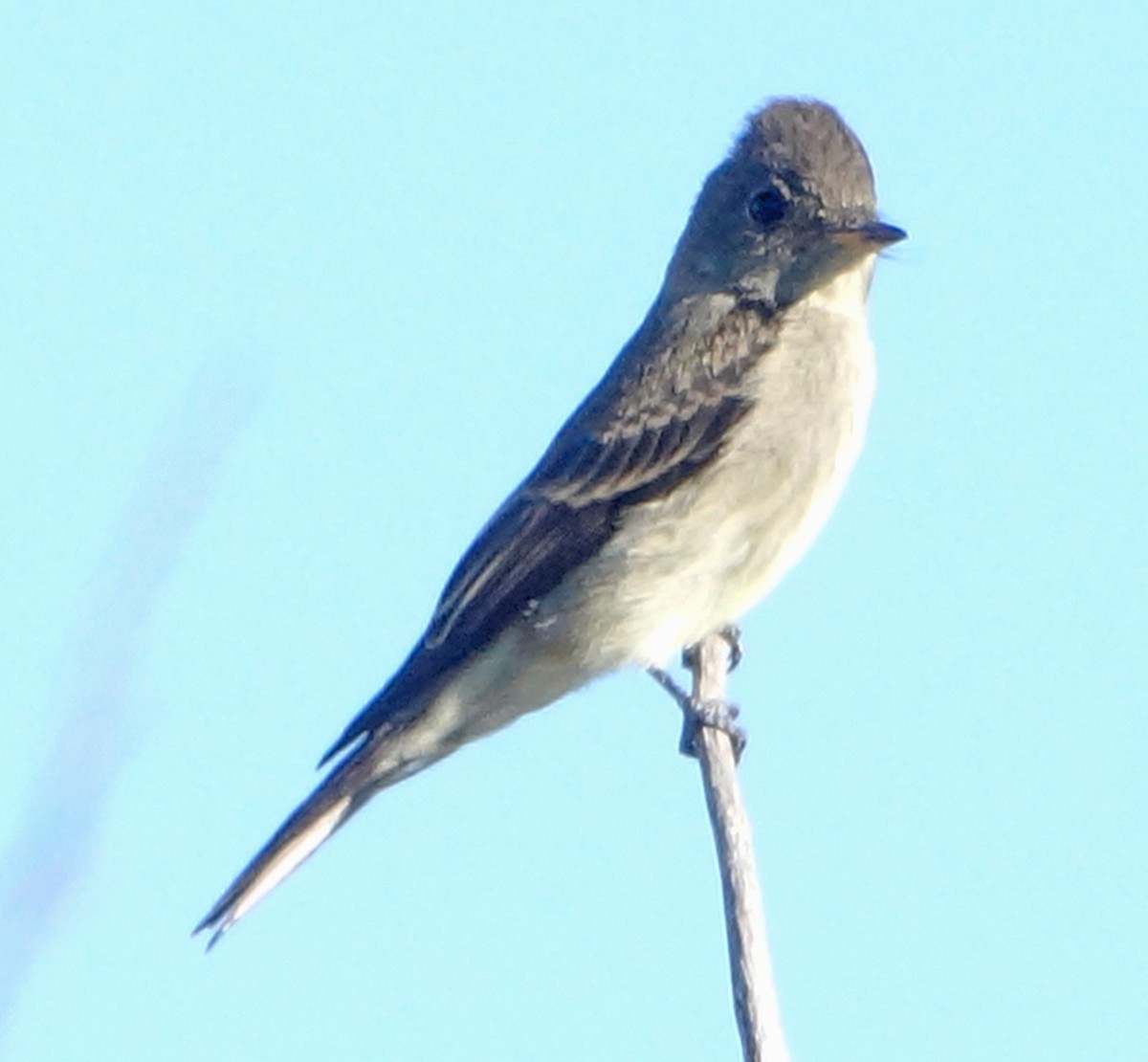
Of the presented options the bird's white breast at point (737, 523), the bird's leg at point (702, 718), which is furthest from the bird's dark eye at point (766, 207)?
the bird's leg at point (702, 718)

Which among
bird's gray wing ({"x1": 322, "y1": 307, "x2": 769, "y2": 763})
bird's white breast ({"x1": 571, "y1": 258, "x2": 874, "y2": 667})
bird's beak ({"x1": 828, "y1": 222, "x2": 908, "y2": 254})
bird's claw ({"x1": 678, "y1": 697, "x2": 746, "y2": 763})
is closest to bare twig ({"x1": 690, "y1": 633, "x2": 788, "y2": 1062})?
bird's claw ({"x1": 678, "y1": 697, "x2": 746, "y2": 763})

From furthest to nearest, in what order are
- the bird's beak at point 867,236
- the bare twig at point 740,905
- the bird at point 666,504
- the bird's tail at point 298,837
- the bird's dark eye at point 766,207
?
the bird's dark eye at point 766,207 < the bird's beak at point 867,236 < the bird at point 666,504 < the bird's tail at point 298,837 < the bare twig at point 740,905

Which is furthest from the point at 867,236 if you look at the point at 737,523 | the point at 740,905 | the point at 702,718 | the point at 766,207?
the point at 740,905

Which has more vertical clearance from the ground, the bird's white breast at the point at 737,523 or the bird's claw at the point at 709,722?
the bird's white breast at the point at 737,523

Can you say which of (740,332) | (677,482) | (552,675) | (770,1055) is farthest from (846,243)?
Answer: (770,1055)

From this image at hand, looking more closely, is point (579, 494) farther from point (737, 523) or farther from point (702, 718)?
point (702, 718)

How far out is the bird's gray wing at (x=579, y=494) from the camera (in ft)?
24.4

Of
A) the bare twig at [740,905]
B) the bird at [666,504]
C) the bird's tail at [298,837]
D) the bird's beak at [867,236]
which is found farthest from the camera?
the bird's beak at [867,236]

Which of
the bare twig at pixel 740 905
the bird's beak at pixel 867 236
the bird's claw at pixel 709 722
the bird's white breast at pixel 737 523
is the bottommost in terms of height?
the bare twig at pixel 740 905

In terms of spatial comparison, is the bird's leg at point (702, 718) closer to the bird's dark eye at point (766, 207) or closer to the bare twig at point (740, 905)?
the bare twig at point (740, 905)

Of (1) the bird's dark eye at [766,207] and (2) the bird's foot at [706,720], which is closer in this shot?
(2) the bird's foot at [706,720]

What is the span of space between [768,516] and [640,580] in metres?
0.42

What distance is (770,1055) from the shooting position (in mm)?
4785

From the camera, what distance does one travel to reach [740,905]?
5391mm
